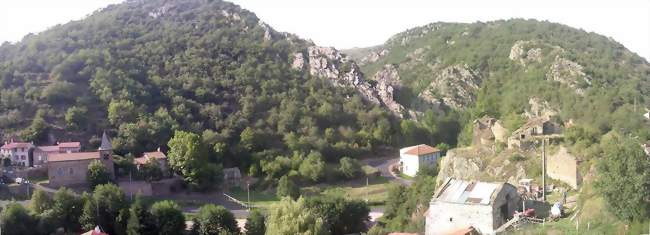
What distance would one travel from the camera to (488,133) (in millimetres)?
36938

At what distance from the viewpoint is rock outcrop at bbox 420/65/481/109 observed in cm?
5725

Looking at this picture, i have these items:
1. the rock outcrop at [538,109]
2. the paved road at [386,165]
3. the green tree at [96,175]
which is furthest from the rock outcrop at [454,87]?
the green tree at [96,175]

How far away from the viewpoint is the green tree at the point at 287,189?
119 feet

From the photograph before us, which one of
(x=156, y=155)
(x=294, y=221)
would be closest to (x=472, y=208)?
(x=294, y=221)

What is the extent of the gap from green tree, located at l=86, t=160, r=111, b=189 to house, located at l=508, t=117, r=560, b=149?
22589mm

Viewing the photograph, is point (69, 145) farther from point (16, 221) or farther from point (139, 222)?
point (139, 222)

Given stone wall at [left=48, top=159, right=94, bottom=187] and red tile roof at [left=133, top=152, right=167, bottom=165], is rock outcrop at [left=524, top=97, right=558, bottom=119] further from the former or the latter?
stone wall at [left=48, top=159, right=94, bottom=187]

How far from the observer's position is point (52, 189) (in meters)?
33.8

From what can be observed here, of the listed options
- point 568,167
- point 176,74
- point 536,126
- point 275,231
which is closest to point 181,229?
point 275,231

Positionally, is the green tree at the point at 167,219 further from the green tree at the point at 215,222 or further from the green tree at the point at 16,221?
the green tree at the point at 16,221

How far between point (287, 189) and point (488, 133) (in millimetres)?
12688

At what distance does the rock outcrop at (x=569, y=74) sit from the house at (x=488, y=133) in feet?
22.6

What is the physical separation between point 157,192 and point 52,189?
5.88 meters

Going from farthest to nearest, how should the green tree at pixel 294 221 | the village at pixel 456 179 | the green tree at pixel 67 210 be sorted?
the green tree at pixel 67 210, the green tree at pixel 294 221, the village at pixel 456 179
